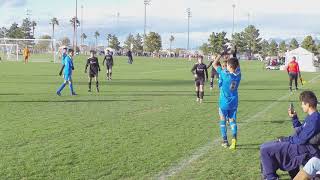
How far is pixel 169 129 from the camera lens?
12.0 meters

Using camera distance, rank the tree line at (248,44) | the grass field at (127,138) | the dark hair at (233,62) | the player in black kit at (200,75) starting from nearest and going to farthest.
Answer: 1. the grass field at (127,138)
2. the dark hair at (233,62)
3. the player in black kit at (200,75)
4. the tree line at (248,44)

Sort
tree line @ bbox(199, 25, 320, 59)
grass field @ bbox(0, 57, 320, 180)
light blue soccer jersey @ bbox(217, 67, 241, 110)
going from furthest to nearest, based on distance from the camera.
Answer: tree line @ bbox(199, 25, 320, 59) → light blue soccer jersey @ bbox(217, 67, 241, 110) → grass field @ bbox(0, 57, 320, 180)

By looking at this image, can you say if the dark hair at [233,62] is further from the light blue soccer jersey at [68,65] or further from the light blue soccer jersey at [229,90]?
the light blue soccer jersey at [68,65]

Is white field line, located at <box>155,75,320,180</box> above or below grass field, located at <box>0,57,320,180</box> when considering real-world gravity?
below

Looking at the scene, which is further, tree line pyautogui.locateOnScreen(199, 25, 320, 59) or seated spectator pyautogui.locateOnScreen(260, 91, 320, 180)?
tree line pyautogui.locateOnScreen(199, 25, 320, 59)

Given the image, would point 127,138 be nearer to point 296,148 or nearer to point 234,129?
point 234,129

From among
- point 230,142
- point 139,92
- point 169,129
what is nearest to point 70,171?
point 230,142

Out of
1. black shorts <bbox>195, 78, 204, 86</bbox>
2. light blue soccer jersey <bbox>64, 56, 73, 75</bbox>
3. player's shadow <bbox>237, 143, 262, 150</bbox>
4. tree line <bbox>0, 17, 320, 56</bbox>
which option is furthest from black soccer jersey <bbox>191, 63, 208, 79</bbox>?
tree line <bbox>0, 17, 320, 56</bbox>

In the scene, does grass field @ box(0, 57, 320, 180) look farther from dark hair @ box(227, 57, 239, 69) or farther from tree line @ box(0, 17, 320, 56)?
tree line @ box(0, 17, 320, 56)

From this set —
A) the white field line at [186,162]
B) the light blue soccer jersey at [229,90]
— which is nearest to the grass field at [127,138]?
the white field line at [186,162]

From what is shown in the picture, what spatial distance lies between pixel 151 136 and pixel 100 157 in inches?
95.8

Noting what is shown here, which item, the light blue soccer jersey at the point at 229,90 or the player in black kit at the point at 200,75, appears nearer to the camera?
the light blue soccer jersey at the point at 229,90

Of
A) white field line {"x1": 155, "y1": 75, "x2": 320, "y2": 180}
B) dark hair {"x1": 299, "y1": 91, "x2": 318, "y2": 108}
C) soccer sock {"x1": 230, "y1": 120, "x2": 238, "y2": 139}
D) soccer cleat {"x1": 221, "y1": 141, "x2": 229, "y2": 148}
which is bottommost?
white field line {"x1": 155, "y1": 75, "x2": 320, "y2": 180}

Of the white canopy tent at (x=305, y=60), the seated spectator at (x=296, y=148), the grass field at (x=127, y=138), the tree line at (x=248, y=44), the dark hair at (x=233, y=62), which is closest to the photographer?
the seated spectator at (x=296, y=148)
